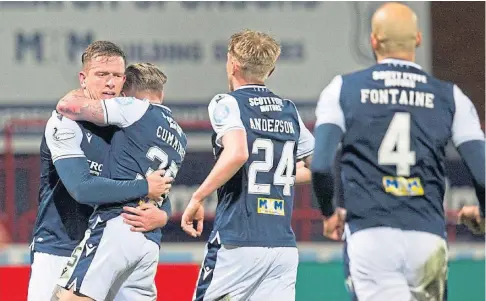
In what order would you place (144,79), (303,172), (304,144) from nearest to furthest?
(144,79) → (304,144) → (303,172)

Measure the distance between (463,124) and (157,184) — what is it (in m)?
1.51

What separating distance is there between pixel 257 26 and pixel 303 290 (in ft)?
20.0

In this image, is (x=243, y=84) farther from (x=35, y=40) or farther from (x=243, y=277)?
(x=35, y=40)

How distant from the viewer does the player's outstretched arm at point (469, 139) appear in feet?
15.5

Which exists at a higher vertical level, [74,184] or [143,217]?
[74,184]

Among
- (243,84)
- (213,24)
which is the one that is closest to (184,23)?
(213,24)

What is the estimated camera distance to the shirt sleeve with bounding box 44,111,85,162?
5.43m

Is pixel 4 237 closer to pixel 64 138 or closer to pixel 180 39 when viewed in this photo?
pixel 180 39

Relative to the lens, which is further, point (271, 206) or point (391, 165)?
point (271, 206)

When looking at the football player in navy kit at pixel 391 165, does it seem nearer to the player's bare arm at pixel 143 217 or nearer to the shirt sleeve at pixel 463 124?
the shirt sleeve at pixel 463 124

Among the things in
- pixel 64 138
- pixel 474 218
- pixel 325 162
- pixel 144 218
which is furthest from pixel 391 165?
pixel 64 138

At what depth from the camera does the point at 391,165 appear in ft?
15.2

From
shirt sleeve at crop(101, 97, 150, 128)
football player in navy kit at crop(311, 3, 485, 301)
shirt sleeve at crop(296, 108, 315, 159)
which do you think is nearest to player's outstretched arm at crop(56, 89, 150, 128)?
shirt sleeve at crop(101, 97, 150, 128)

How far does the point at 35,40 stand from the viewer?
47.8 ft
